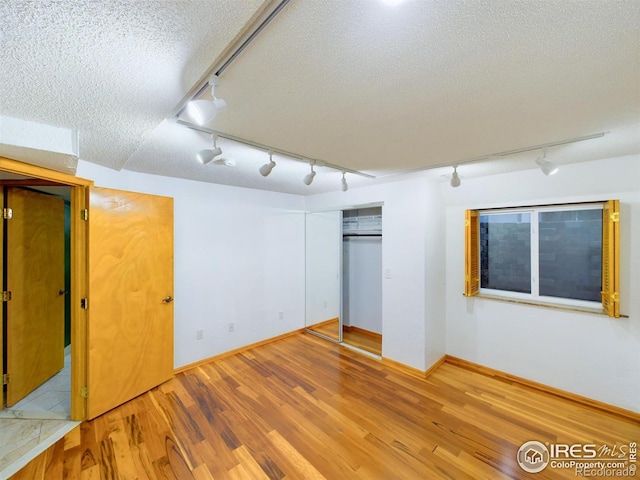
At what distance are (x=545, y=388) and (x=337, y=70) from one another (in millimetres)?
3515

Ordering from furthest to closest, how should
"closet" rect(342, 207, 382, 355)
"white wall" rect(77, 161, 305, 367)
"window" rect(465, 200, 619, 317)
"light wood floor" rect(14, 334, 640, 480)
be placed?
"closet" rect(342, 207, 382, 355)
"white wall" rect(77, 161, 305, 367)
"window" rect(465, 200, 619, 317)
"light wood floor" rect(14, 334, 640, 480)

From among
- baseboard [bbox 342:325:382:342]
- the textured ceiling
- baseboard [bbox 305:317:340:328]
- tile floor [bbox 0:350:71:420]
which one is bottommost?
baseboard [bbox 342:325:382:342]

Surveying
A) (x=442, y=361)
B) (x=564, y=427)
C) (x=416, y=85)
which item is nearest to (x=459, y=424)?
(x=564, y=427)

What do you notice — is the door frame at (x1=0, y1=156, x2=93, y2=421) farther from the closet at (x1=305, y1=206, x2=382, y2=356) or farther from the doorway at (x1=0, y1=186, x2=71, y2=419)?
the closet at (x1=305, y1=206, x2=382, y2=356)

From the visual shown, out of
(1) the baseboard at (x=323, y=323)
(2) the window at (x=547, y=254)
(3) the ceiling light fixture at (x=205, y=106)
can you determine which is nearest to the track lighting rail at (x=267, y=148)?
(3) the ceiling light fixture at (x=205, y=106)

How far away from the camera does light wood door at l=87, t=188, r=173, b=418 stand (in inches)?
88.4

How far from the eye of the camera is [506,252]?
3078 millimetres

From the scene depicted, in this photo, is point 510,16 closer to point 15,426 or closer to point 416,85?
point 416,85

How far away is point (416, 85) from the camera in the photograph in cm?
119

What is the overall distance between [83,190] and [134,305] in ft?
3.69

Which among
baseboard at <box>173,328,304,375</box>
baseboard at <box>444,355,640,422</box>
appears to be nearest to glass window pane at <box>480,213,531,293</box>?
baseboard at <box>444,355,640,422</box>

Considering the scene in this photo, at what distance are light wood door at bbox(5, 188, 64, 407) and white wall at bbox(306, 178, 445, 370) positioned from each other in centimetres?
372

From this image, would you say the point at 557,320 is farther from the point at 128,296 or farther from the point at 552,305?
the point at 128,296

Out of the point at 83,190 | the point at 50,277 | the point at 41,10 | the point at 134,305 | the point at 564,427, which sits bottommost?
the point at 564,427
